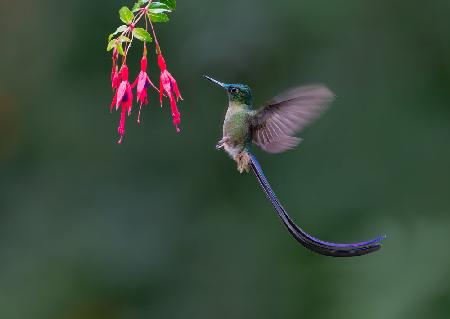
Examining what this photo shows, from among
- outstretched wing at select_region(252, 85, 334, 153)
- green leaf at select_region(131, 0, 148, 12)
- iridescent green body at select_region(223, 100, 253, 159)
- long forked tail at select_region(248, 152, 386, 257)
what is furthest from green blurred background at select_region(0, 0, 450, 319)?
long forked tail at select_region(248, 152, 386, 257)

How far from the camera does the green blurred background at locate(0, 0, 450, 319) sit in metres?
4.30

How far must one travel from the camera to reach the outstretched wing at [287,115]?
5.04ft

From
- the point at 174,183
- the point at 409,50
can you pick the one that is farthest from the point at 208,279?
the point at 409,50

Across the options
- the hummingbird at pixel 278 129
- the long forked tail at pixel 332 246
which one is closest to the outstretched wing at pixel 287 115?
the hummingbird at pixel 278 129

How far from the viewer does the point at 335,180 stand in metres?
4.41

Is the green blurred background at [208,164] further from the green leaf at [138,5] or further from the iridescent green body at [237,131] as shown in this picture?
the green leaf at [138,5]

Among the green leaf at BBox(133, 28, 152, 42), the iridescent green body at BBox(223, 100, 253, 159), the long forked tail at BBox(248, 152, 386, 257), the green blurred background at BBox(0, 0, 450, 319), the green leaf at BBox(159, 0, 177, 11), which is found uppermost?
the green leaf at BBox(159, 0, 177, 11)

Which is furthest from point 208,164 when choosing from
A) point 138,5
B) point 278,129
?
point 138,5

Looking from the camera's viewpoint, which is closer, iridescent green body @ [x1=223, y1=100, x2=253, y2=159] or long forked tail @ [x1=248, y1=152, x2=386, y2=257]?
long forked tail @ [x1=248, y1=152, x2=386, y2=257]

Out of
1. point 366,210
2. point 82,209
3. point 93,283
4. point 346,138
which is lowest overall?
point 93,283

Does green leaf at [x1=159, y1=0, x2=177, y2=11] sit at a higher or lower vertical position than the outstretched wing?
higher

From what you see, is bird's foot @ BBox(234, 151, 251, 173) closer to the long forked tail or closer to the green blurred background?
the long forked tail

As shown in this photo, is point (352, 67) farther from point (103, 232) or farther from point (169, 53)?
point (103, 232)

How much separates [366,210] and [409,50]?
0.99 metres
